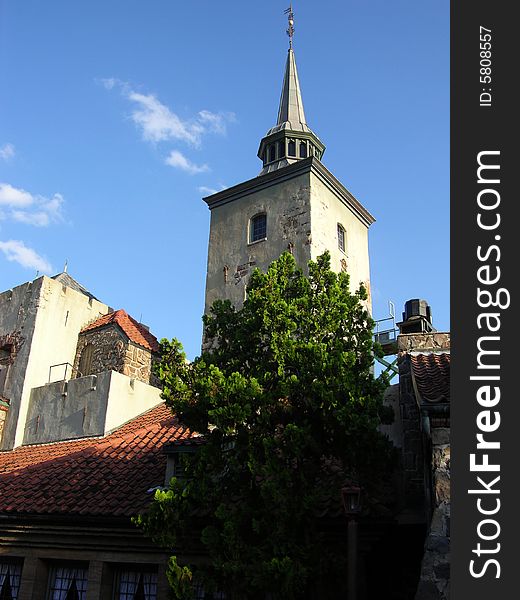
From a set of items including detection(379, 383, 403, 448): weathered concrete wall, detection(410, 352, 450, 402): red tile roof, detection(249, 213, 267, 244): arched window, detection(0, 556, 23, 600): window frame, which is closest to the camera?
detection(410, 352, 450, 402): red tile roof

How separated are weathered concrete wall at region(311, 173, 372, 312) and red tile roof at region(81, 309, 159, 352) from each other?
19.1 feet

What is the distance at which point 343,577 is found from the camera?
333 inches

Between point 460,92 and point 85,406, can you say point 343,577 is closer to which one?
point 460,92

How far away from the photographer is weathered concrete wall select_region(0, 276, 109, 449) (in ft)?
63.3

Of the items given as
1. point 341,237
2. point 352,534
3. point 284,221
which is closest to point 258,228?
point 284,221

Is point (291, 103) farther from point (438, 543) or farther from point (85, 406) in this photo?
point (438, 543)

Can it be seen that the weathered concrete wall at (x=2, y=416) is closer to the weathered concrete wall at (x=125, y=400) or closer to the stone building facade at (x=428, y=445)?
the weathered concrete wall at (x=125, y=400)

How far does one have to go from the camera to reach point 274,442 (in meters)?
8.41

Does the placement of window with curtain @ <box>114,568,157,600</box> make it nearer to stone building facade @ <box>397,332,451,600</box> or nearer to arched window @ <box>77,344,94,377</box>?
stone building facade @ <box>397,332,451,600</box>

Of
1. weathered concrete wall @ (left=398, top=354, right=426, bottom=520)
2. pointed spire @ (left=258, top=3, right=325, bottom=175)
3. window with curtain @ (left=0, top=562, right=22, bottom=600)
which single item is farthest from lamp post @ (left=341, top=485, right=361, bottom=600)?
pointed spire @ (left=258, top=3, right=325, bottom=175)

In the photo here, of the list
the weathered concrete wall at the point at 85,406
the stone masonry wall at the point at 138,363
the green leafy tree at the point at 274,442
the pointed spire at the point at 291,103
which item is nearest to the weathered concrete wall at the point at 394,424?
the green leafy tree at the point at 274,442

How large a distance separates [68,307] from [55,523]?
10352 mm

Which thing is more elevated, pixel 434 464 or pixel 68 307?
pixel 68 307

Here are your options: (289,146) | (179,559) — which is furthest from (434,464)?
(289,146)
